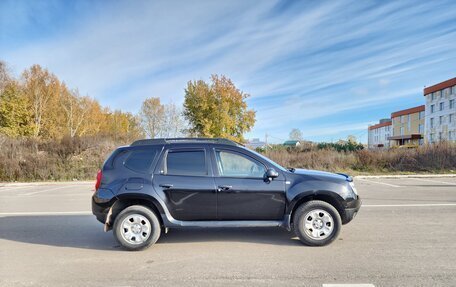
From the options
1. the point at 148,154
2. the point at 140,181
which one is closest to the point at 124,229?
the point at 140,181

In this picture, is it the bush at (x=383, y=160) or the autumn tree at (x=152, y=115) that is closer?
the bush at (x=383, y=160)

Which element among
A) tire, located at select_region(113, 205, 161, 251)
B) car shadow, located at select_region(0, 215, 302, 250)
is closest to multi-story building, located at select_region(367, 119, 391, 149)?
car shadow, located at select_region(0, 215, 302, 250)

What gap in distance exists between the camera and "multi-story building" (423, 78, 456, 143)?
195 feet

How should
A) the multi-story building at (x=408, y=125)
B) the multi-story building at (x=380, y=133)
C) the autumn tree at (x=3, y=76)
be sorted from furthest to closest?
the multi-story building at (x=380, y=133)
the multi-story building at (x=408, y=125)
the autumn tree at (x=3, y=76)

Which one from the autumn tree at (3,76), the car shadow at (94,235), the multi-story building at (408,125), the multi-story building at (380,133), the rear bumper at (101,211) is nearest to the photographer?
the rear bumper at (101,211)

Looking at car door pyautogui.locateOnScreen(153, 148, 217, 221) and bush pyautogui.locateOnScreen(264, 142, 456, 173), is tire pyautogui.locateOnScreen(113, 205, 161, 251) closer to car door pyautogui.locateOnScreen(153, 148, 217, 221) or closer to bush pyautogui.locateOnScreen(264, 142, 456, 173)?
car door pyautogui.locateOnScreen(153, 148, 217, 221)

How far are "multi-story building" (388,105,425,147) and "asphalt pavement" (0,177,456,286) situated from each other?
71.8 m

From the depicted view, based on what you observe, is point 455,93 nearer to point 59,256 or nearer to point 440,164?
point 440,164

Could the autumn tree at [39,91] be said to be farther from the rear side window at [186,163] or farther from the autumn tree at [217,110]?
the rear side window at [186,163]

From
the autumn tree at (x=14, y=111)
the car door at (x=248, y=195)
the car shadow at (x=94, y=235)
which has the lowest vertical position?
the car shadow at (x=94, y=235)

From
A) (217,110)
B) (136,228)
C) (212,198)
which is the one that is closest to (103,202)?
(136,228)

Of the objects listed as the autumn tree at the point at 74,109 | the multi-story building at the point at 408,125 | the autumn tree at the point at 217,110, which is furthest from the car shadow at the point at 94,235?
the multi-story building at the point at 408,125

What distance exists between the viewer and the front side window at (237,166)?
5.03 m

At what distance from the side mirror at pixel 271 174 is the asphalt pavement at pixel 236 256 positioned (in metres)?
1.15
